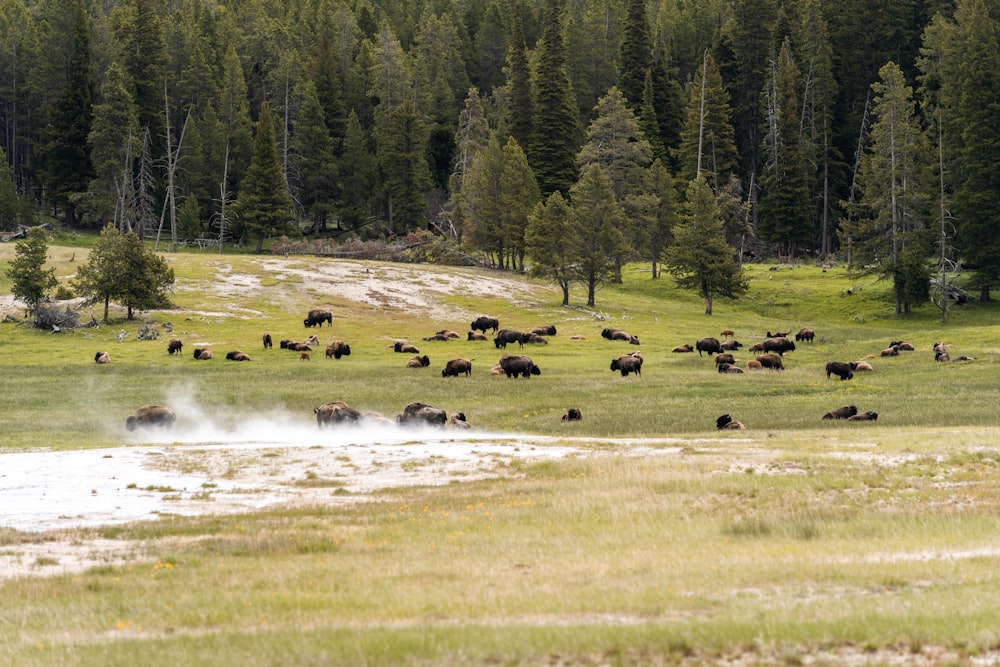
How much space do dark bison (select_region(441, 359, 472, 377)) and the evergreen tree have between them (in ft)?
215

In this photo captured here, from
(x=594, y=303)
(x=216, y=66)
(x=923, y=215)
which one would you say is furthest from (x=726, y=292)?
(x=216, y=66)

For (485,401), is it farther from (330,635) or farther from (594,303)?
(594,303)

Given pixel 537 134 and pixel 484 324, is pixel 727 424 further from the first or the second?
pixel 537 134

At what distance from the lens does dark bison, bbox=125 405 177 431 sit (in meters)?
34.2

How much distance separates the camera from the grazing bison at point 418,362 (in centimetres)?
5028

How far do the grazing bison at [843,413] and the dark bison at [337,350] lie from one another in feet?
90.4

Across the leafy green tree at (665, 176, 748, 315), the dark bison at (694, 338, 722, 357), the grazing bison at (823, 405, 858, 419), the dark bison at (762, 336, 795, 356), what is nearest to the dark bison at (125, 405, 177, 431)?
the grazing bison at (823, 405, 858, 419)

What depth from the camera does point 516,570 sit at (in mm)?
14367

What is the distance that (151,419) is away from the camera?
34.2 meters

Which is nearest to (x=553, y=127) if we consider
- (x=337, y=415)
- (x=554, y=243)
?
(x=554, y=243)

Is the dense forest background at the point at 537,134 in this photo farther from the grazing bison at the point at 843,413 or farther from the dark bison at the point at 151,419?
the dark bison at the point at 151,419

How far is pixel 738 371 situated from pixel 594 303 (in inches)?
1359

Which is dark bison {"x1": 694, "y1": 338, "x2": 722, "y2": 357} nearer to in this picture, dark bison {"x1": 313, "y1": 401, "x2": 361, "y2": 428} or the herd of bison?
the herd of bison

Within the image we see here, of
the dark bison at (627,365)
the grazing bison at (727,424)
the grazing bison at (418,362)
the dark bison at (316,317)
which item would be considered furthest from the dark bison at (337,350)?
the grazing bison at (727,424)
